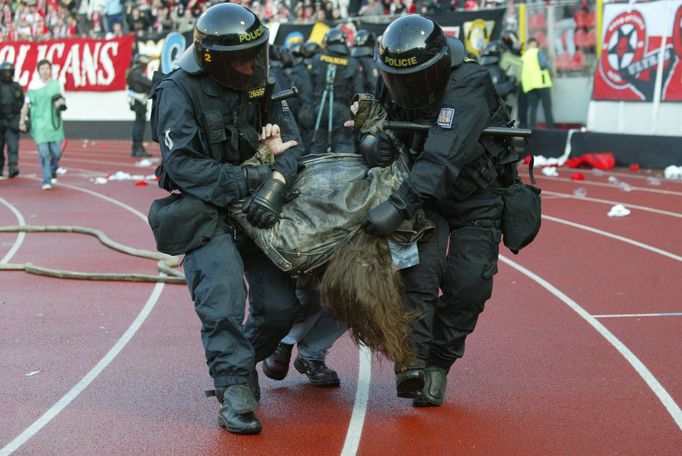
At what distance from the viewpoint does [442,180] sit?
488 centimetres

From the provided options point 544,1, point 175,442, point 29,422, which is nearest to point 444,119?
point 175,442

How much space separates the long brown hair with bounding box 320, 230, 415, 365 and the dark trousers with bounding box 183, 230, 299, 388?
34cm

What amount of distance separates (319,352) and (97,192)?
10902mm

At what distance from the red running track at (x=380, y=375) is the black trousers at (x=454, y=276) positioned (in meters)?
0.35

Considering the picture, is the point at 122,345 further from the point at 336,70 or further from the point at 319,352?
the point at 336,70

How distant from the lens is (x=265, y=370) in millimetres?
5711

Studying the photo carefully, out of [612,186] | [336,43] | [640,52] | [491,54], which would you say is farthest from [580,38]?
[336,43]

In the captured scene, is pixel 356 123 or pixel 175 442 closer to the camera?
pixel 175 442

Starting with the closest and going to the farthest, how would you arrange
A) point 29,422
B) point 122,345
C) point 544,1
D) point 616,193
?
point 29,422, point 122,345, point 616,193, point 544,1

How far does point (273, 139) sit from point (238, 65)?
0.43 meters

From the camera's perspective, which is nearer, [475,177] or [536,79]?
[475,177]

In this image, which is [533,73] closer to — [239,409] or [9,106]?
[9,106]

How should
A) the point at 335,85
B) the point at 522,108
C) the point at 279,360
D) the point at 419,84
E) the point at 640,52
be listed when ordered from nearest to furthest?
the point at 419,84 < the point at 279,360 < the point at 335,85 < the point at 640,52 < the point at 522,108

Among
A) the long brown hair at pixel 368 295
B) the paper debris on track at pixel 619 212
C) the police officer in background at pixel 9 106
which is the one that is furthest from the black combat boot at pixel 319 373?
the police officer in background at pixel 9 106
